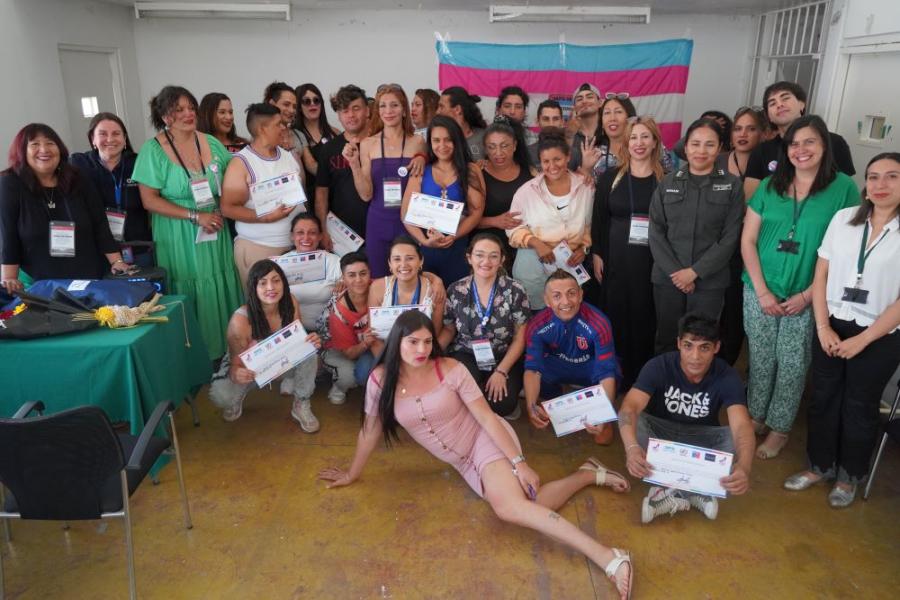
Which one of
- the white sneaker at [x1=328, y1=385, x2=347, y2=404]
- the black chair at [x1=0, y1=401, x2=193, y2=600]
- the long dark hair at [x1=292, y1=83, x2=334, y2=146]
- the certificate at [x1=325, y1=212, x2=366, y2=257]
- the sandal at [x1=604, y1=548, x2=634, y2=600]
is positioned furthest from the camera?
the long dark hair at [x1=292, y1=83, x2=334, y2=146]

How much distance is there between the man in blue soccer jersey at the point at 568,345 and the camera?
3.32 meters

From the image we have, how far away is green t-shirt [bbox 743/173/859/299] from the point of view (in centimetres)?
293

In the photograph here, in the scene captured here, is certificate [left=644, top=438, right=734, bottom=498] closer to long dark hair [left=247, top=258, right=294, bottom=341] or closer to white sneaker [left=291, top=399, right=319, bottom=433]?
white sneaker [left=291, top=399, right=319, bottom=433]

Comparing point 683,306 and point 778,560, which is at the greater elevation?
point 683,306

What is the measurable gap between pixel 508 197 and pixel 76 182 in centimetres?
240

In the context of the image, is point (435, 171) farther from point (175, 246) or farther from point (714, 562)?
point (714, 562)

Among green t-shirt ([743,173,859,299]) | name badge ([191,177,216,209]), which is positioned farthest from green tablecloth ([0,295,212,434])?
green t-shirt ([743,173,859,299])

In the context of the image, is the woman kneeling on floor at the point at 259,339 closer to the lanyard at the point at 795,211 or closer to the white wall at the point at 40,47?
the lanyard at the point at 795,211

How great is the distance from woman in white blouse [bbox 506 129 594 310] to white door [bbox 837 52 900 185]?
7.10 ft

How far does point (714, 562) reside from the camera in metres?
2.62

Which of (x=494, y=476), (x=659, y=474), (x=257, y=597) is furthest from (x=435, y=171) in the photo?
(x=257, y=597)

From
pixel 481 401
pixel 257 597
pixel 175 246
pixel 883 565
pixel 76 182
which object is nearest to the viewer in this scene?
pixel 257 597

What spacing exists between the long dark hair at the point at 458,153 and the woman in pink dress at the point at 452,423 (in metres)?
1.30

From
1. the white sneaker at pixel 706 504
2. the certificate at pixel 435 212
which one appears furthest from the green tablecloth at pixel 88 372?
the white sneaker at pixel 706 504
